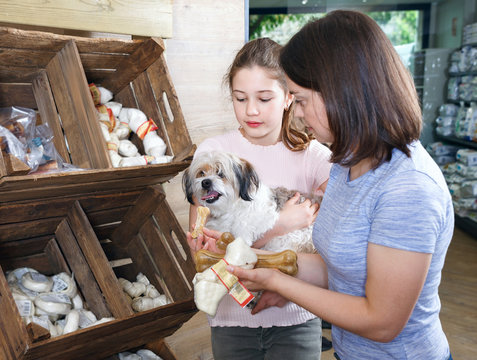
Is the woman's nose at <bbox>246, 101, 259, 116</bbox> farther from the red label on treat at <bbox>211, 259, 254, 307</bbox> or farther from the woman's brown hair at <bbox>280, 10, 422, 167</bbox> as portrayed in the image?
the red label on treat at <bbox>211, 259, 254, 307</bbox>

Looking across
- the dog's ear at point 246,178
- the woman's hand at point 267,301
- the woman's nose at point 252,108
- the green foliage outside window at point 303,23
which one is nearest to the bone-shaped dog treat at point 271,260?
the woman's hand at point 267,301

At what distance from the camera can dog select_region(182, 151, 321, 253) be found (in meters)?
1.45

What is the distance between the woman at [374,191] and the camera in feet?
2.92

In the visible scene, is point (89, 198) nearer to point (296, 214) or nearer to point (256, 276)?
point (296, 214)

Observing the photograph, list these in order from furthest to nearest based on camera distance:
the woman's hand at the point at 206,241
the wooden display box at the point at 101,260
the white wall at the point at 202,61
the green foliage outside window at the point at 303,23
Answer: the green foliage outside window at the point at 303,23, the white wall at the point at 202,61, the wooden display box at the point at 101,260, the woman's hand at the point at 206,241

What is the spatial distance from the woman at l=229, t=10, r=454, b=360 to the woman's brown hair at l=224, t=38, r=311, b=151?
33cm

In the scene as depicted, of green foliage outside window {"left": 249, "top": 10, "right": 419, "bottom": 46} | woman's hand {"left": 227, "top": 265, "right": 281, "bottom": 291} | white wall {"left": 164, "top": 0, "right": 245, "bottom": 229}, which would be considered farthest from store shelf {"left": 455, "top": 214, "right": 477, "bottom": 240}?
woman's hand {"left": 227, "top": 265, "right": 281, "bottom": 291}

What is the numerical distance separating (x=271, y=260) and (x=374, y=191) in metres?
0.36

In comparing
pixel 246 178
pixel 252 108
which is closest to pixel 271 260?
pixel 246 178

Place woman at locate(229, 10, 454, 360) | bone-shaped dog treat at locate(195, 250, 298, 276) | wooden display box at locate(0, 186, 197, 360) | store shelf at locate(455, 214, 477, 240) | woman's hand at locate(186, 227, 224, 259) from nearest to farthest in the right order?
woman at locate(229, 10, 454, 360), bone-shaped dog treat at locate(195, 250, 298, 276), woman's hand at locate(186, 227, 224, 259), wooden display box at locate(0, 186, 197, 360), store shelf at locate(455, 214, 477, 240)

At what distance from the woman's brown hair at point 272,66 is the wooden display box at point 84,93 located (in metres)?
0.37

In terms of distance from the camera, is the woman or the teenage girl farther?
the teenage girl

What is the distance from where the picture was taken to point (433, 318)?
106 cm

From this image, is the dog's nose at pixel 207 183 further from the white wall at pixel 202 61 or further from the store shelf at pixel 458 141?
the store shelf at pixel 458 141
